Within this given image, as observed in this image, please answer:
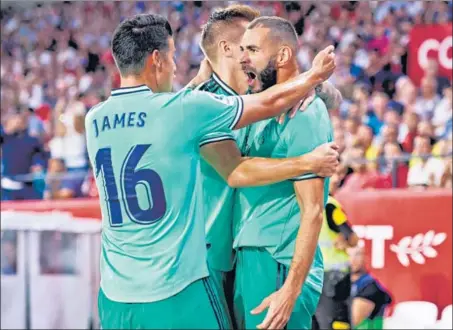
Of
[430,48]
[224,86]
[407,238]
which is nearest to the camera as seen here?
[224,86]


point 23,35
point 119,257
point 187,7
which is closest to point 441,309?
point 119,257

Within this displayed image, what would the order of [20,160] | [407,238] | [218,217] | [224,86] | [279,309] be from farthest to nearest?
[20,160] < [407,238] < [224,86] < [218,217] < [279,309]

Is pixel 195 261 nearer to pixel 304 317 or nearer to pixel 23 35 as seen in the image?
pixel 304 317

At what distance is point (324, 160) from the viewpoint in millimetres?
4637

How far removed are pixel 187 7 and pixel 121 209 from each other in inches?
555

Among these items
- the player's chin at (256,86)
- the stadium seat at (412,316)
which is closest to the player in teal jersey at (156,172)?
the player's chin at (256,86)

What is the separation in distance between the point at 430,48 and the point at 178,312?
29.3ft

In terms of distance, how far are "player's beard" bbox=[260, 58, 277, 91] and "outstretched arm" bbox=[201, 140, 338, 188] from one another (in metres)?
0.36

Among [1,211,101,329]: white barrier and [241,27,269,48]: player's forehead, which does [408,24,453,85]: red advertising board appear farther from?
[241,27,269,48]: player's forehead

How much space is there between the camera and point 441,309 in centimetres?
1016

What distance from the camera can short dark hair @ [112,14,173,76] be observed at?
14.9 ft

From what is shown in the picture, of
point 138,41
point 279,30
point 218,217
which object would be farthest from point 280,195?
point 138,41

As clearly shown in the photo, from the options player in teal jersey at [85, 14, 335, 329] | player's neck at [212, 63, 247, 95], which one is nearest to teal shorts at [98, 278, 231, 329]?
player in teal jersey at [85, 14, 335, 329]

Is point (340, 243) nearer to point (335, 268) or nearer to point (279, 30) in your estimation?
point (335, 268)
